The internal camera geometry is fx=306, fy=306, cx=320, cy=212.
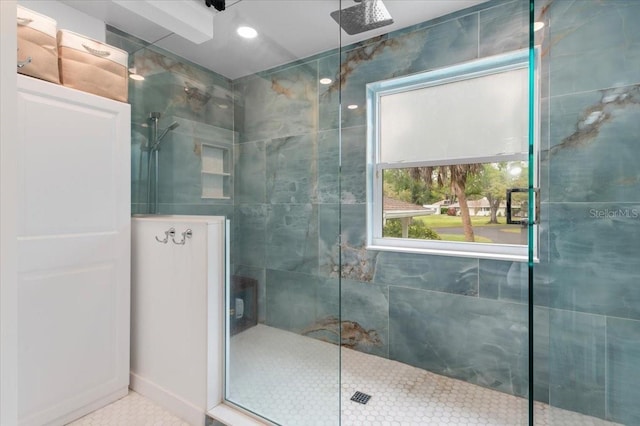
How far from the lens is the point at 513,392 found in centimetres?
175

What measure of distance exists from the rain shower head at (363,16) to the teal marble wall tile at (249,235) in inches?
51.2

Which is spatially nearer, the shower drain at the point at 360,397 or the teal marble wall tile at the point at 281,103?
the teal marble wall tile at the point at 281,103

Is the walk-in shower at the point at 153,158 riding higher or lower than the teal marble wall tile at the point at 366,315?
higher

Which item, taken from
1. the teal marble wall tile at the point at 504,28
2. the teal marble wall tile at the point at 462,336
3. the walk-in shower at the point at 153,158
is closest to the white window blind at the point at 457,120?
the teal marble wall tile at the point at 504,28

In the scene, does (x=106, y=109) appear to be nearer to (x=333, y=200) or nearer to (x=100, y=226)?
(x=100, y=226)

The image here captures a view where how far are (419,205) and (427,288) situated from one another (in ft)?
1.92

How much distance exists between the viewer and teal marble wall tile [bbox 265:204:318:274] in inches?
61.1

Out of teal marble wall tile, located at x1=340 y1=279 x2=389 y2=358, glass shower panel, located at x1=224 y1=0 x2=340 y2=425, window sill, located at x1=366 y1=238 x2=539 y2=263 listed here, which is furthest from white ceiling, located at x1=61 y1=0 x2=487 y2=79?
teal marble wall tile, located at x1=340 y1=279 x2=389 y2=358

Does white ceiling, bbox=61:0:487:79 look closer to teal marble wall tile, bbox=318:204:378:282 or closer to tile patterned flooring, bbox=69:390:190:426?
teal marble wall tile, bbox=318:204:378:282

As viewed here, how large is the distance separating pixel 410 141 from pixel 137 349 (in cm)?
221

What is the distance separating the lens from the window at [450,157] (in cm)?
186

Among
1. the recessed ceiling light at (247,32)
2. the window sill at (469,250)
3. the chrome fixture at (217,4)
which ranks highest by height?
the chrome fixture at (217,4)

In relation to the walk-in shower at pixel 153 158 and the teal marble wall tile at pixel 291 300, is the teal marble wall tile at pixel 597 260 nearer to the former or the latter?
the teal marble wall tile at pixel 291 300

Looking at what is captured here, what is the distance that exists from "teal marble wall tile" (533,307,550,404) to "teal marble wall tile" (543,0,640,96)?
78 centimetres
